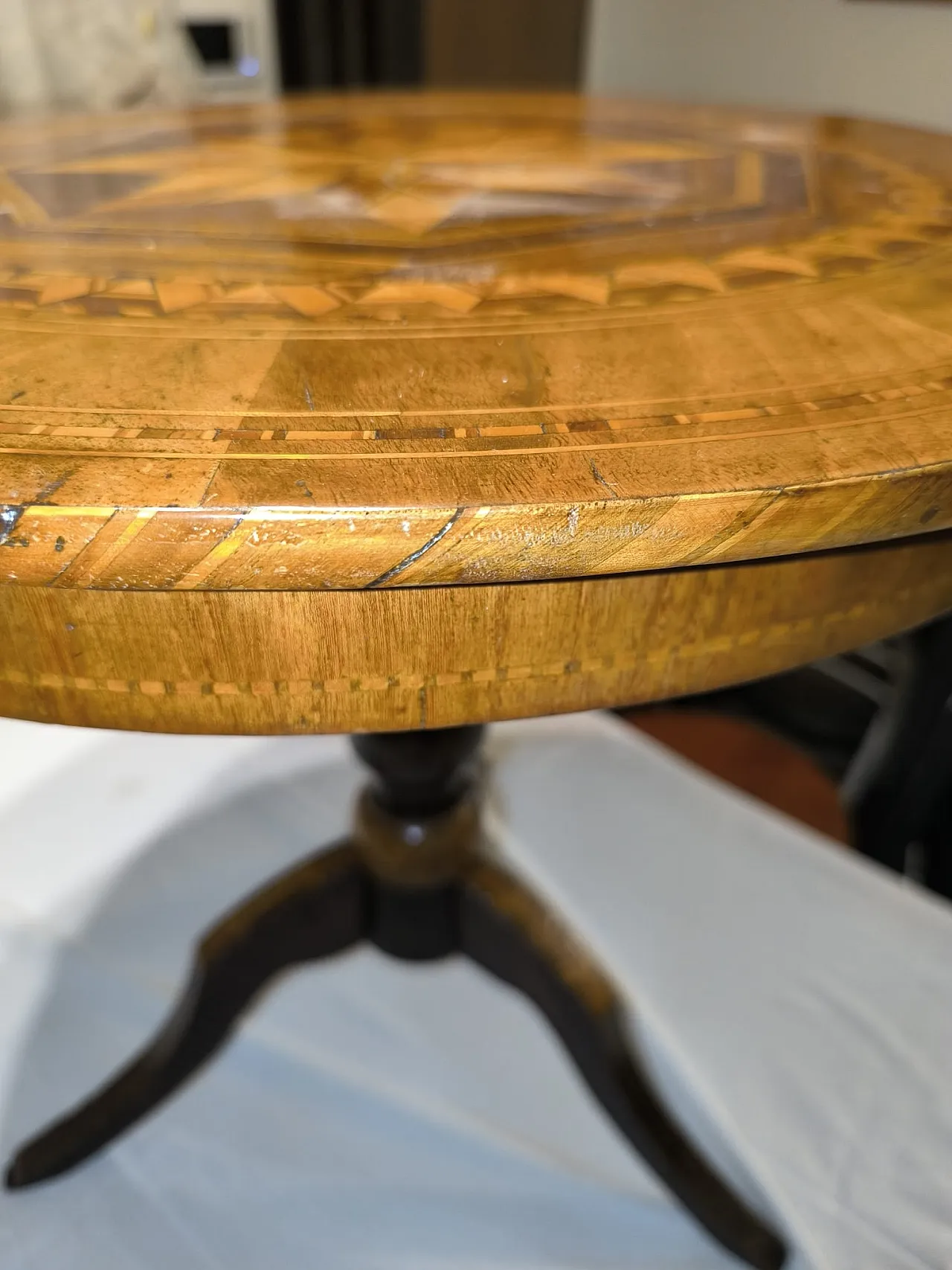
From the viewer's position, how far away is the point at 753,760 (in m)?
1.01

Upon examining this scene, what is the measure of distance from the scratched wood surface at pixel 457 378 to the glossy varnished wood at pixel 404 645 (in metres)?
0.03

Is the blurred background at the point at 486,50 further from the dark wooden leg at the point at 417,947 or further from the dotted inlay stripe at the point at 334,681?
the dotted inlay stripe at the point at 334,681

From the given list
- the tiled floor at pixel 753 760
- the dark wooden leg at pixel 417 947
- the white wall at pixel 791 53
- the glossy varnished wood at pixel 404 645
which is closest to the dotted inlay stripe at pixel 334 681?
the glossy varnished wood at pixel 404 645

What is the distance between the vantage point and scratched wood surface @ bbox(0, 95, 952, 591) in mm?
241

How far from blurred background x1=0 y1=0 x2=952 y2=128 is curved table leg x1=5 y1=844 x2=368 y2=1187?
0.90 m

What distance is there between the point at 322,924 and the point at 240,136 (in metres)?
0.55

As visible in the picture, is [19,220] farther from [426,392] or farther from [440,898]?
[440,898]

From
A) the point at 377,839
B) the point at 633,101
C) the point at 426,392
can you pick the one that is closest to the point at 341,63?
the point at 633,101

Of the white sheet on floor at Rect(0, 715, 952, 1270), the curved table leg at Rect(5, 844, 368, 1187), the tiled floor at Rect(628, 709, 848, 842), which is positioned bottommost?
the tiled floor at Rect(628, 709, 848, 842)

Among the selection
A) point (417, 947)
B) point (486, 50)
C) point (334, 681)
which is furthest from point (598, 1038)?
point (486, 50)

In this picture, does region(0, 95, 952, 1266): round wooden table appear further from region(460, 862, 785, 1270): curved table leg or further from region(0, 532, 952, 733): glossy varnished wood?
region(460, 862, 785, 1270): curved table leg

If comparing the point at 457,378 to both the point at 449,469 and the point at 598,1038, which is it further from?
the point at 598,1038

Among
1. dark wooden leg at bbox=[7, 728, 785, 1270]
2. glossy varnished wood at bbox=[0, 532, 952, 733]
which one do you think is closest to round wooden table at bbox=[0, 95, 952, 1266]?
glossy varnished wood at bbox=[0, 532, 952, 733]

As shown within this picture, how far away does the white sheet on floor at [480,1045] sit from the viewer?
0.60m
